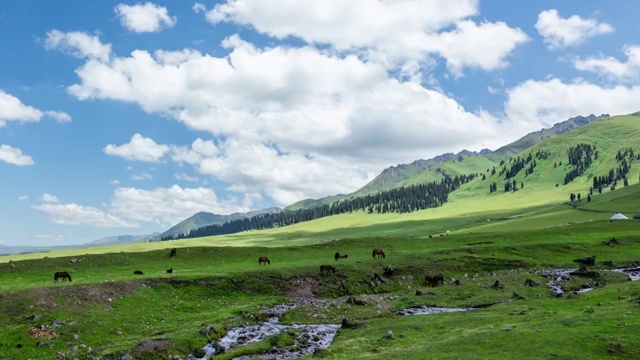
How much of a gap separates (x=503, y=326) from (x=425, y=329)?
5.77 meters

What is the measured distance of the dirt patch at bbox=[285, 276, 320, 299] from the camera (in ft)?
183

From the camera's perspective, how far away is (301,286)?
57.7m

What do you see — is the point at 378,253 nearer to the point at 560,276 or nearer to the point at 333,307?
the point at 560,276

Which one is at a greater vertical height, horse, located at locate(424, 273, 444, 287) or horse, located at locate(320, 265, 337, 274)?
horse, located at locate(320, 265, 337, 274)

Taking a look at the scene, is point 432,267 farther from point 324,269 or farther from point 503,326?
point 503,326

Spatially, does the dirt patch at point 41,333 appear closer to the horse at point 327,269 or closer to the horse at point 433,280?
the horse at point 327,269

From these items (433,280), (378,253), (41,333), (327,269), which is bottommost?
(433,280)

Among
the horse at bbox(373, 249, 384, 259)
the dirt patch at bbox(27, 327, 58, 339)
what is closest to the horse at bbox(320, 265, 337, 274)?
the horse at bbox(373, 249, 384, 259)

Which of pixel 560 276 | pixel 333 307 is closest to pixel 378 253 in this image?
pixel 560 276

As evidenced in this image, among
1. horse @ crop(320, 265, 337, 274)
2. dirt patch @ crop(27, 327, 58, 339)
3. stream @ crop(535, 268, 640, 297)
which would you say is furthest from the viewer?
horse @ crop(320, 265, 337, 274)

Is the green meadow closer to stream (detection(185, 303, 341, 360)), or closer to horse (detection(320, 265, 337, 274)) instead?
horse (detection(320, 265, 337, 274))

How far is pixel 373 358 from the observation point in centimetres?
2772

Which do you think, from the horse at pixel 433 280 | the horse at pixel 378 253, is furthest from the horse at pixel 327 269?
the horse at pixel 378 253

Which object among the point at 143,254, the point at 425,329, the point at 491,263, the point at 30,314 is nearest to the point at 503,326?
the point at 425,329
